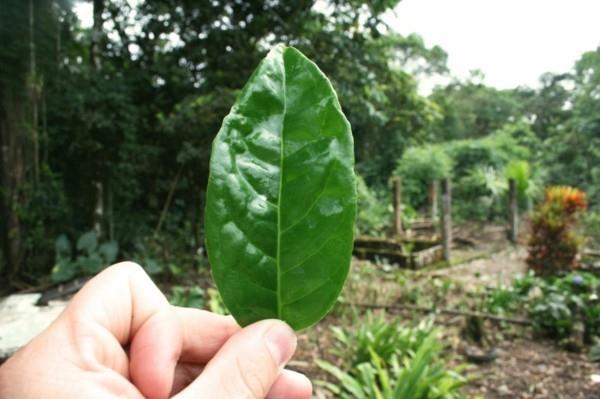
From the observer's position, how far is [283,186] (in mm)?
657

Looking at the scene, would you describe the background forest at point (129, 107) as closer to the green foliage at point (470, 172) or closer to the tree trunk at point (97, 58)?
the tree trunk at point (97, 58)

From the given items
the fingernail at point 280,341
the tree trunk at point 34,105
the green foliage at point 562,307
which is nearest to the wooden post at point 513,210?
the green foliage at point 562,307

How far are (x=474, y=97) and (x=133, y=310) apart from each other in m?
26.7

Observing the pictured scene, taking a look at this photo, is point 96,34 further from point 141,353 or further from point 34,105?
point 141,353

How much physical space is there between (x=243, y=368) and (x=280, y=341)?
98 mm

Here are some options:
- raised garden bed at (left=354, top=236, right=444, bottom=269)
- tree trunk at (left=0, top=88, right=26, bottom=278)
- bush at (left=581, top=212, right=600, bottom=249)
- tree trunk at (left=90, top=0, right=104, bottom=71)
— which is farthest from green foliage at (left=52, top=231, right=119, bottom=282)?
bush at (left=581, top=212, right=600, bottom=249)

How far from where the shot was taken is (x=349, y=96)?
255 inches

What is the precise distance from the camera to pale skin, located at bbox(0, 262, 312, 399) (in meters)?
0.79

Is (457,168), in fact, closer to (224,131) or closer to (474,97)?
(474,97)

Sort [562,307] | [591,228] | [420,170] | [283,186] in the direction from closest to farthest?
[283,186] → [562,307] → [591,228] → [420,170]

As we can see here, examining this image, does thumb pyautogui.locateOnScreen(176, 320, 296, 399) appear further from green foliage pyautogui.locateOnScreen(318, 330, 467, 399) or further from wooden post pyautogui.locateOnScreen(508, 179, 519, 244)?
wooden post pyautogui.locateOnScreen(508, 179, 519, 244)

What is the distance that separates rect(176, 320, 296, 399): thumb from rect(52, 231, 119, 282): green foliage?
5759mm

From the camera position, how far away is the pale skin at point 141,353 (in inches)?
31.1

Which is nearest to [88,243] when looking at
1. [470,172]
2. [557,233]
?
[557,233]
